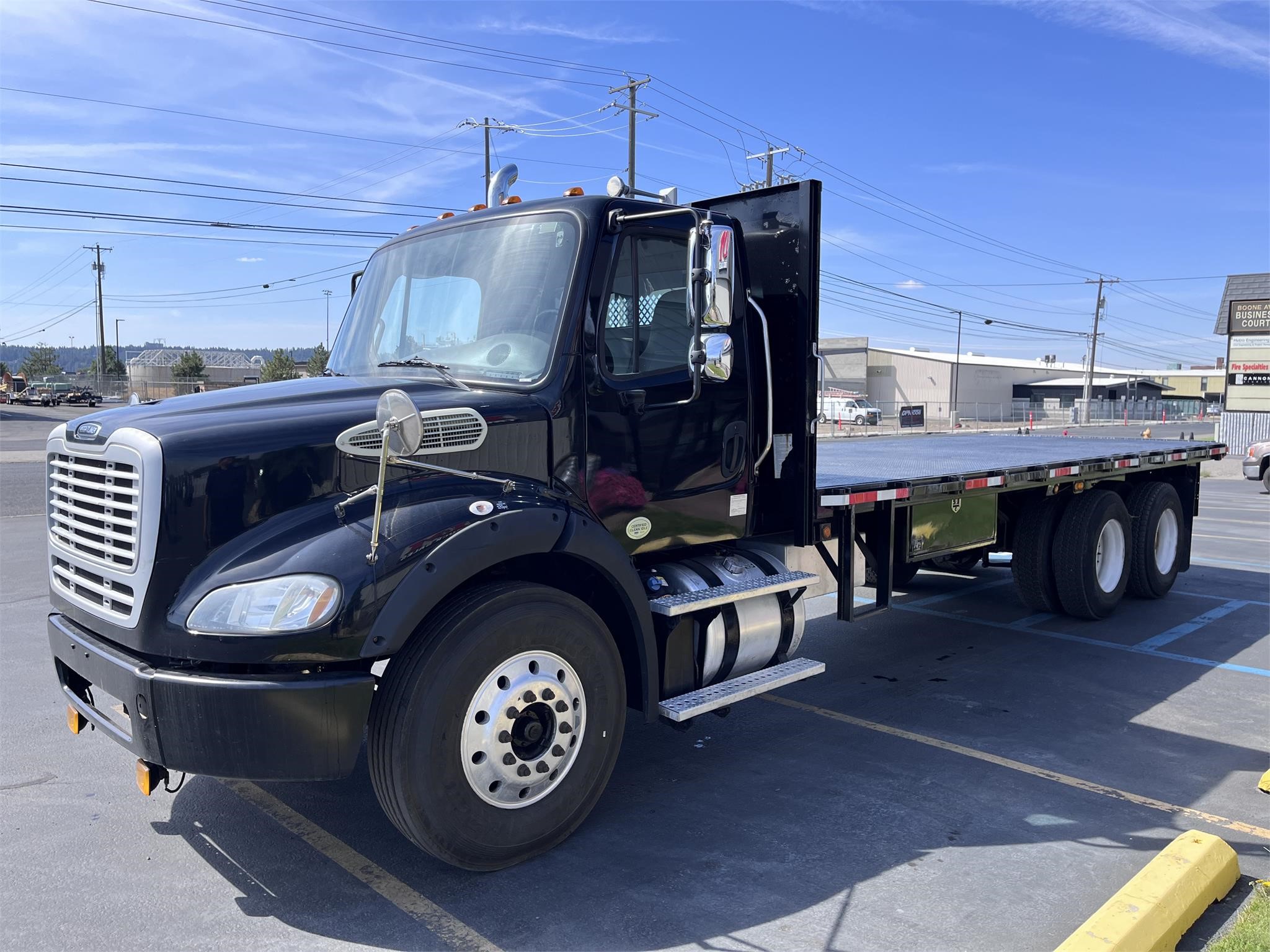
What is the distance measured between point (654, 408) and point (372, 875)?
2.26 meters

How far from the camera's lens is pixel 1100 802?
14.8 feet

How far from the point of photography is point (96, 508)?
363 cm

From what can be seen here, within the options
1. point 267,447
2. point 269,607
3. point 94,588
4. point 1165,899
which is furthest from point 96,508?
point 1165,899

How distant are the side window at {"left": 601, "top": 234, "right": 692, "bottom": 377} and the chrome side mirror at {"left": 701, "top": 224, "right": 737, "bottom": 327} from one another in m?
0.36

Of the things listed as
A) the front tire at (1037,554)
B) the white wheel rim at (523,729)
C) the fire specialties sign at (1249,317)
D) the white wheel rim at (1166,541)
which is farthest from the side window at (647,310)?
the fire specialties sign at (1249,317)

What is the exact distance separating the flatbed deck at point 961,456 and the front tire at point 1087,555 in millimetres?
388

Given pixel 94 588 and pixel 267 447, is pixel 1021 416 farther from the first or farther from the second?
pixel 94 588

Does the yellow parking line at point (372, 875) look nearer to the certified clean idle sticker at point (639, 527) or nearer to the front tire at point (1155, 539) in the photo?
the certified clean idle sticker at point (639, 527)

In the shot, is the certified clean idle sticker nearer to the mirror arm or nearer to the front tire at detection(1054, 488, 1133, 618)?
the mirror arm

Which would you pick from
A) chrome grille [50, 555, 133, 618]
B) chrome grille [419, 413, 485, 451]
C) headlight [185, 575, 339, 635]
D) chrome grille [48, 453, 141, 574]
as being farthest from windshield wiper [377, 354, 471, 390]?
chrome grille [50, 555, 133, 618]

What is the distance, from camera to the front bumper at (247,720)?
3158 millimetres

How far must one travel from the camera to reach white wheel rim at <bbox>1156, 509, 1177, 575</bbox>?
9.11m

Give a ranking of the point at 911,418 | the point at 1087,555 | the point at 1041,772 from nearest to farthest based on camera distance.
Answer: the point at 1041,772, the point at 1087,555, the point at 911,418

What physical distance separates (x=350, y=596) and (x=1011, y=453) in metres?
7.01
